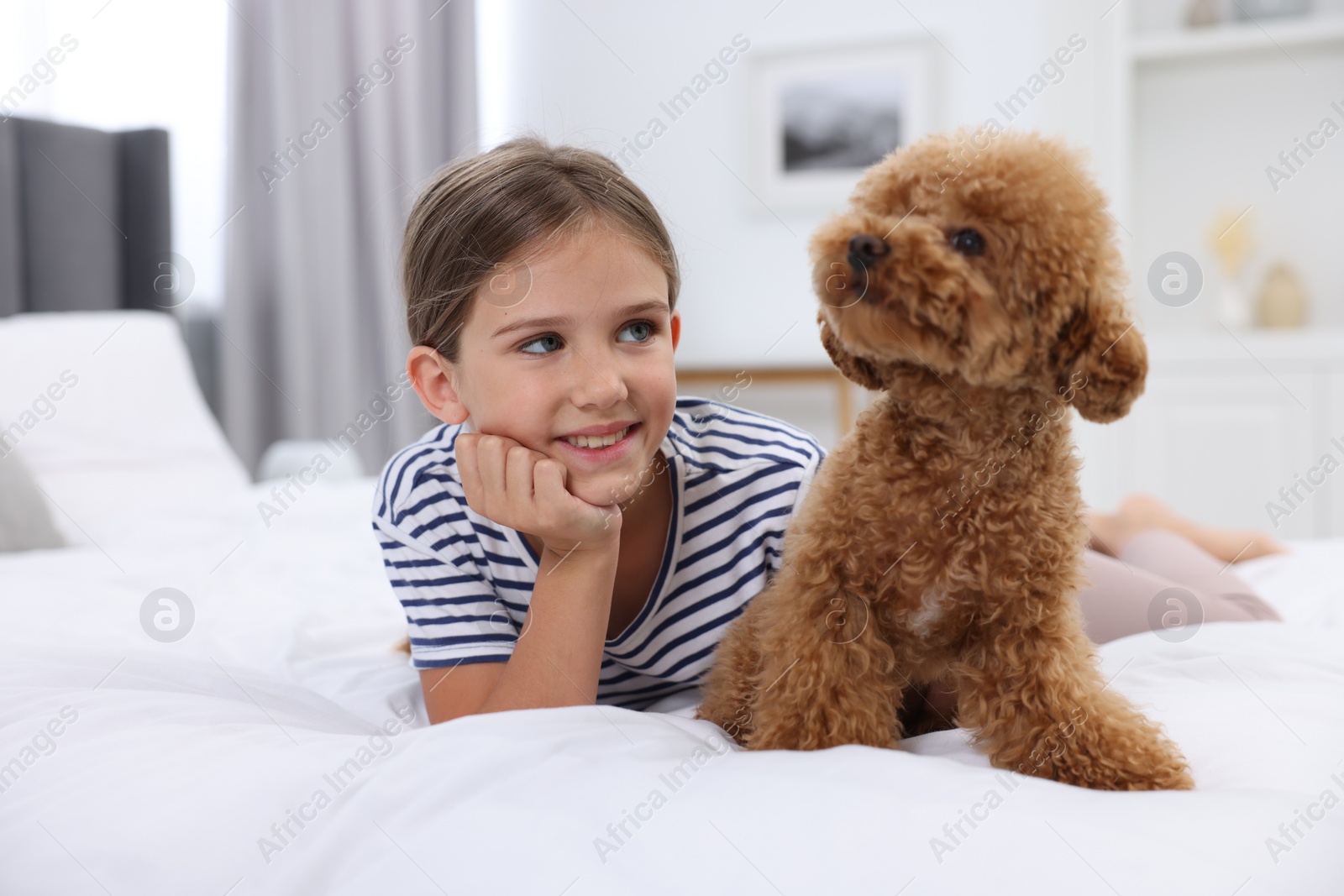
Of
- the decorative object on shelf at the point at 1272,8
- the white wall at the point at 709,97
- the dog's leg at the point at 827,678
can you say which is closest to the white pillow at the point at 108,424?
the dog's leg at the point at 827,678

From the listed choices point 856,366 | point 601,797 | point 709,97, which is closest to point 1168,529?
point 856,366

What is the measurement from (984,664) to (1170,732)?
0.19 m

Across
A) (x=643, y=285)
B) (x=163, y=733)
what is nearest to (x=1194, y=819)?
(x=643, y=285)

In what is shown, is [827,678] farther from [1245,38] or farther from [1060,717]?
[1245,38]

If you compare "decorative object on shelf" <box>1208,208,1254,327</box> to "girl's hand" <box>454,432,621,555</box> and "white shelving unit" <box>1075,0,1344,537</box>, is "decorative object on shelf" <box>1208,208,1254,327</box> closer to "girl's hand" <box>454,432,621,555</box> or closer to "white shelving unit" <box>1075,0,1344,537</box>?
"white shelving unit" <box>1075,0,1344,537</box>

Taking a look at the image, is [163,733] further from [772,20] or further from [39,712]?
[772,20]

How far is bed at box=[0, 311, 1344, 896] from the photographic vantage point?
613mm

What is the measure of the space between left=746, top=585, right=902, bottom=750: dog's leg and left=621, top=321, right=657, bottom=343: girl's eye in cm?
30

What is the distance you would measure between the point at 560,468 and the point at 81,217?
2480 mm

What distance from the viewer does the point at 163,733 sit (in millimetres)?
812

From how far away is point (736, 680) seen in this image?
0.91 m

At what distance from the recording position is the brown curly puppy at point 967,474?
0.70 meters

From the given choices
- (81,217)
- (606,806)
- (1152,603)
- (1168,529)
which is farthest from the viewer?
(81,217)

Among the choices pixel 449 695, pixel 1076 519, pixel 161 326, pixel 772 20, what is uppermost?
pixel 772 20
